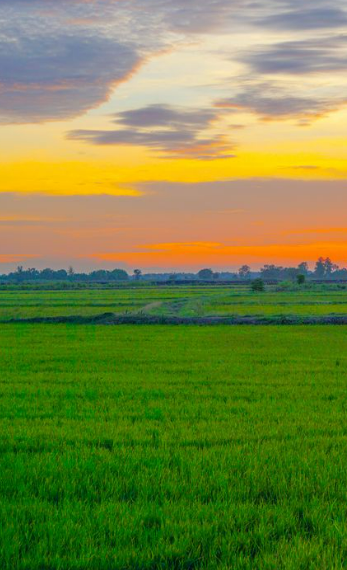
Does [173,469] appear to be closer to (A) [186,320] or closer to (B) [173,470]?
(B) [173,470]

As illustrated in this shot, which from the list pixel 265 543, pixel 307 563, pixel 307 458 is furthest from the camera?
pixel 307 458

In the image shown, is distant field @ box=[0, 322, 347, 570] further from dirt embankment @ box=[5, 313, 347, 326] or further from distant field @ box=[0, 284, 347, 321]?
distant field @ box=[0, 284, 347, 321]

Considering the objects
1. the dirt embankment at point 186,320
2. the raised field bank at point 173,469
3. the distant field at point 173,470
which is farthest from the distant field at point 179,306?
the distant field at point 173,470

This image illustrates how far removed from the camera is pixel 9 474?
21.9 feet

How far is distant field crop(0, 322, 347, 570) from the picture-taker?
15.9 feet

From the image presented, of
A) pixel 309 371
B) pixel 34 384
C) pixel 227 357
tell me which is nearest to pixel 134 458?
pixel 34 384

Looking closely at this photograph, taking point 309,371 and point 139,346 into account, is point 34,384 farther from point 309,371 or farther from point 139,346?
point 139,346

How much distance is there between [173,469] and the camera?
6906mm

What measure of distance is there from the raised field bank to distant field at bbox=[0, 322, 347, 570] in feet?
0.06

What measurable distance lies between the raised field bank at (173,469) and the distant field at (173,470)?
0.06ft

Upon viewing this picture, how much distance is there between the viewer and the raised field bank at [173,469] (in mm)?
4859

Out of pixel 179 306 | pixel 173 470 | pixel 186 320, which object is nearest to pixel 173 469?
pixel 173 470

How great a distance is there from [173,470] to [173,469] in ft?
0.15

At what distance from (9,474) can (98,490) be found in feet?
3.63
